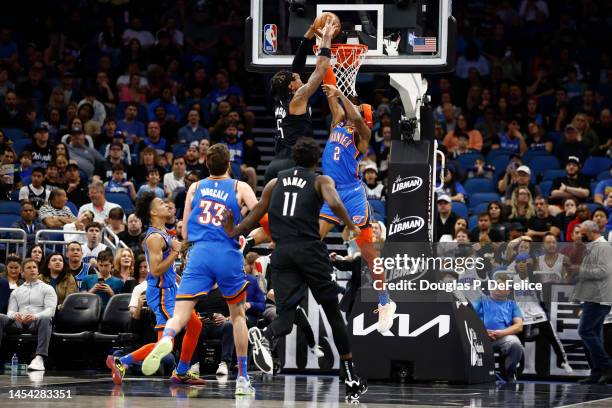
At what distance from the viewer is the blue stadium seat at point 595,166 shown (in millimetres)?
20906

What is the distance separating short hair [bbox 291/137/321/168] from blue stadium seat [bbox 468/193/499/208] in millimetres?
9686

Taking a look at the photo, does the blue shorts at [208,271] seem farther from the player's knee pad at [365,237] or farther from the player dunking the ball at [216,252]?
the player's knee pad at [365,237]

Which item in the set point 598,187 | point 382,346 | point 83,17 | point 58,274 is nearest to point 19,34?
point 83,17

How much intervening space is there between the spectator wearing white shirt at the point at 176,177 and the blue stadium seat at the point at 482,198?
4.95 metres

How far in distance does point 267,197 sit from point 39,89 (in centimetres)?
1423

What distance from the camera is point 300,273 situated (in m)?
10.7

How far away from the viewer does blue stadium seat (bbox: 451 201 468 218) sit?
19.4 m

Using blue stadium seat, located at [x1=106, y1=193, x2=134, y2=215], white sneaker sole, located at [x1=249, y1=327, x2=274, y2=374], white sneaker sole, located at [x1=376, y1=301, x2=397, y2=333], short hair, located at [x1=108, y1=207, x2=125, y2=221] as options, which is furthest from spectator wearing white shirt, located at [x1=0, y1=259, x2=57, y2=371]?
white sneaker sole, located at [x1=249, y1=327, x2=274, y2=374]

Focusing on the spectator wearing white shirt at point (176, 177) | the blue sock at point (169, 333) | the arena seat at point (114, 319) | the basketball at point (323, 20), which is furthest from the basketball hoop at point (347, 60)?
the spectator wearing white shirt at point (176, 177)

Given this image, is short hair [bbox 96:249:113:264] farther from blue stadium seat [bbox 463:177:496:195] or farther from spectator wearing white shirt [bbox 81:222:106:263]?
blue stadium seat [bbox 463:177:496:195]

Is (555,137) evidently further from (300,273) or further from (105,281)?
(300,273)

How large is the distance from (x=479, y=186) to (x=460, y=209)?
1329 millimetres

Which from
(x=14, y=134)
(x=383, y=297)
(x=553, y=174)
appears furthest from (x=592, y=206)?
(x=14, y=134)

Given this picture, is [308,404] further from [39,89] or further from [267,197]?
[39,89]
